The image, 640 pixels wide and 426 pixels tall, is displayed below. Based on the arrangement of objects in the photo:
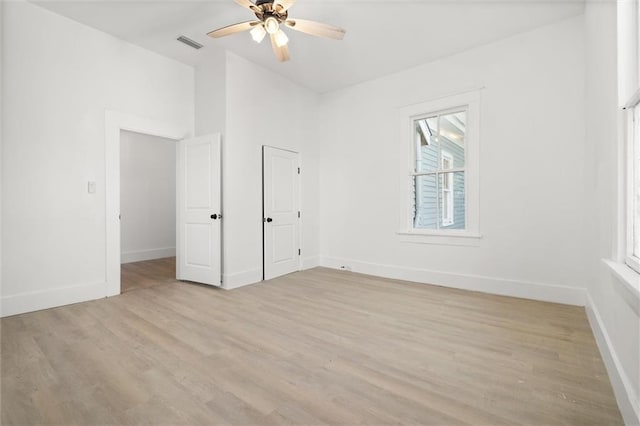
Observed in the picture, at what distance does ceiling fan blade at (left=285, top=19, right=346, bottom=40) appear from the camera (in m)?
2.67

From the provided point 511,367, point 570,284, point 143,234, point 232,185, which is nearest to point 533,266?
point 570,284

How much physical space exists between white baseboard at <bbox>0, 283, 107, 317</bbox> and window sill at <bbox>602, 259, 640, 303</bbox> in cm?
451

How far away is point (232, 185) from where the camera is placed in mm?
3980

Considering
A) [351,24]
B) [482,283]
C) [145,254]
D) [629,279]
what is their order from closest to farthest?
[629,279], [351,24], [482,283], [145,254]

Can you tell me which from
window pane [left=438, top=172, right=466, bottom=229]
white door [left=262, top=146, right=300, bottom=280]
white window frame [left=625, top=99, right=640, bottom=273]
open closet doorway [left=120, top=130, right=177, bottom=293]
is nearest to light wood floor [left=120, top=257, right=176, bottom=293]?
open closet doorway [left=120, top=130, right=177, bottom=293]

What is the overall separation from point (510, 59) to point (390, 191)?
7.18 ft

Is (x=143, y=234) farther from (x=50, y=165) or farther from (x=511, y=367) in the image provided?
(x=511, y=367)

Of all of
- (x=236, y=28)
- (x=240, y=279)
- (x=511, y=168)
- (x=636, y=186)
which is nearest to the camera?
(x=636, y=186)

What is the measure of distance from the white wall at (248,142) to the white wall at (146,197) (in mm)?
2927

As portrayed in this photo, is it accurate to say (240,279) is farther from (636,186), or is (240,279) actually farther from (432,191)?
(636,186)

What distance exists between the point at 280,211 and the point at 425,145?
8.06 ft

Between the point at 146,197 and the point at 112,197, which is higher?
the point at 146,197

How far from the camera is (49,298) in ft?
10.1

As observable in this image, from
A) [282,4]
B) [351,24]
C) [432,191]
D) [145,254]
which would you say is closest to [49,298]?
[145,254]
